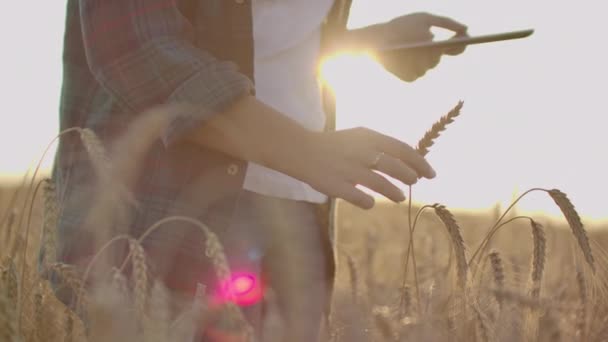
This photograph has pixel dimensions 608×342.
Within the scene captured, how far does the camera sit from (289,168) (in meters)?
1.60

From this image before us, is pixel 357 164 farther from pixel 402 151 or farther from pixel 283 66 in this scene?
pixel 283 66

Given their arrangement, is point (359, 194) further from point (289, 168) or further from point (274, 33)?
point (274, 33)

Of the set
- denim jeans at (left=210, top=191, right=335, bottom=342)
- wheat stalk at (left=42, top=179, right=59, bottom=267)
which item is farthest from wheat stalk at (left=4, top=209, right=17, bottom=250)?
denim jeans at (left=210, top=191, right=335, bottom=342)

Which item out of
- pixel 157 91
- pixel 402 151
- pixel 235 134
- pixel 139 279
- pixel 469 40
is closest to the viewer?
pixel 139 279

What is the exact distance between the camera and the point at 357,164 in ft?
5.09

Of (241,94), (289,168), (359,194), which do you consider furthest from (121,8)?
(359,194)

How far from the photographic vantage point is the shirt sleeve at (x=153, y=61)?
1.70 metres

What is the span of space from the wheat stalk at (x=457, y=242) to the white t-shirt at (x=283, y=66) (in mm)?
452

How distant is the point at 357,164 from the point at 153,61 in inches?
17.2

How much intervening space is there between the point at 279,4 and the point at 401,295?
738mm

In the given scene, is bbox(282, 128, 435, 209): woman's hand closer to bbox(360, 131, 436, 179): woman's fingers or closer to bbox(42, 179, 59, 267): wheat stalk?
bbox(360, 131, 436, 179): woman's fingers

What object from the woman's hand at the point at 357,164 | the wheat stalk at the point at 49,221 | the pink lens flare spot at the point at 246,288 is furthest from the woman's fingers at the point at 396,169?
the pink lens flare spot at the point at 246,288

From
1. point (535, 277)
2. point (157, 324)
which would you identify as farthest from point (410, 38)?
point (157, 324)

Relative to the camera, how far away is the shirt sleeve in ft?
5.58
